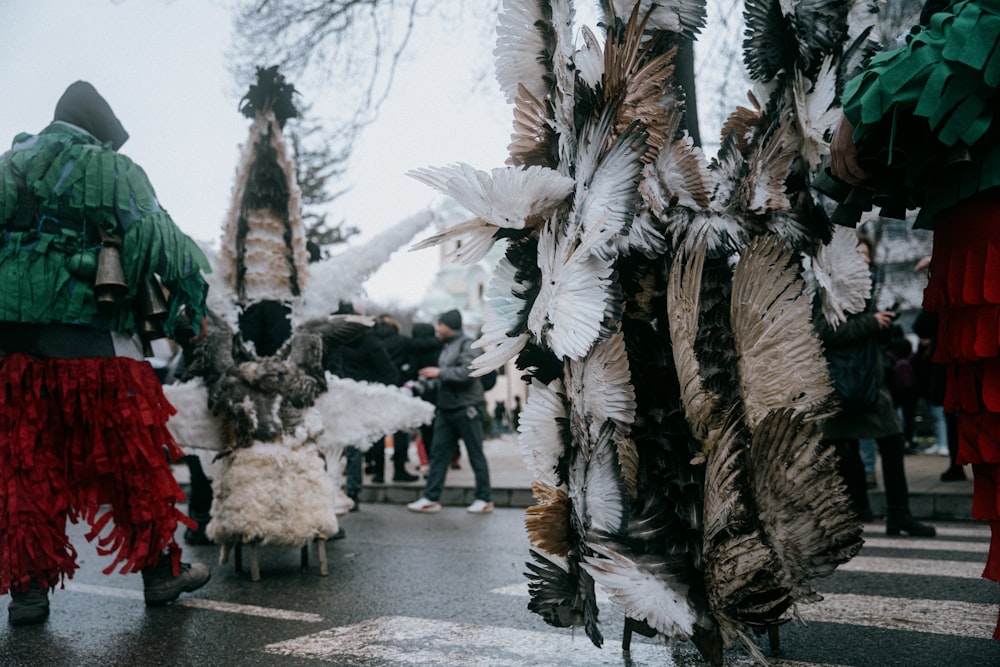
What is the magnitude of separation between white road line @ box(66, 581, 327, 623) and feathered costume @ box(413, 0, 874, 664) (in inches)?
59.8

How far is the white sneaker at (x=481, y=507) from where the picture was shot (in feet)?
25.7

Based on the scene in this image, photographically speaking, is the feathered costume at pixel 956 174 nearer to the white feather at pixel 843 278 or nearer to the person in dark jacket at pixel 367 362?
the white feather at pixel 843 278

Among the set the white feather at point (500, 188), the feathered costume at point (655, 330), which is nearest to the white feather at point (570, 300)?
the feathered costume at point (655, 330)

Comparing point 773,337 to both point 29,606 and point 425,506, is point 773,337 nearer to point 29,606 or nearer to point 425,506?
point 29,606

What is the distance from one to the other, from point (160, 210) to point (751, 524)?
2769 mm

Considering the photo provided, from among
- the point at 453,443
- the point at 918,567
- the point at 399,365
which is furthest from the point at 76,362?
the point at 399,365

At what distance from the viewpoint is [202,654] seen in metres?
2.89

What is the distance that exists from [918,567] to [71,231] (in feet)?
13.5

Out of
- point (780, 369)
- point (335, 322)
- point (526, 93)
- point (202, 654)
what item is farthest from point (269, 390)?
point (780, 369)

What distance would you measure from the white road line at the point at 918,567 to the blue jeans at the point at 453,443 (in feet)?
12.8

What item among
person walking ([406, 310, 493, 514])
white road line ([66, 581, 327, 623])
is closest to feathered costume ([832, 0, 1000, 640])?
white road line ([66, 581, 327, 623])

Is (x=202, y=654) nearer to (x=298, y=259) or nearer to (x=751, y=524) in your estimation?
(x=751, y=524)

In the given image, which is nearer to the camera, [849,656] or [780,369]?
[780,369]

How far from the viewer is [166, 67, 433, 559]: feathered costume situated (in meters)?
4.21
